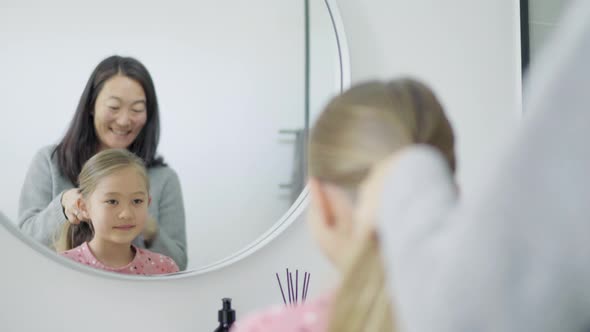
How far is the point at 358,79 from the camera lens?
157cm

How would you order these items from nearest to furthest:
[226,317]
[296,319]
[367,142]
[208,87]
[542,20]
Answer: [367,142] → [296,319] → [226,317] → [208,87] → [542,20]

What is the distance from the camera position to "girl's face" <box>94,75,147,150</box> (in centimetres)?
139

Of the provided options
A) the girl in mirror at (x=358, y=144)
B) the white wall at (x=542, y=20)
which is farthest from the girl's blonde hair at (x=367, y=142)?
the white wall at (x=542, y=20)

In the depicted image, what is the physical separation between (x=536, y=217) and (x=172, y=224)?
3.93ft

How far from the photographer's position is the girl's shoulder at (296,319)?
21.6 inches

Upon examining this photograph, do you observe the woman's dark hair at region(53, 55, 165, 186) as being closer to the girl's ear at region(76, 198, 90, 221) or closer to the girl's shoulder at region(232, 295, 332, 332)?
the girl's ear at region(76, 198, 90, 221)

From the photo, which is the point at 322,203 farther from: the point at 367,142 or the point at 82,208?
the point at 82,208

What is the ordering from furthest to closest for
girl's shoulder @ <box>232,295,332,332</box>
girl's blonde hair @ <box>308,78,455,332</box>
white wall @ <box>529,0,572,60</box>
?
1. white wall @ <box>529,0,572,60</box>
2. girl's shoulder @ <box>232,295,332,332</box>
3. girl's blonde hair @ <box>308,78,455,332</box>

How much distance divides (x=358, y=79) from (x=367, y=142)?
1134 mm

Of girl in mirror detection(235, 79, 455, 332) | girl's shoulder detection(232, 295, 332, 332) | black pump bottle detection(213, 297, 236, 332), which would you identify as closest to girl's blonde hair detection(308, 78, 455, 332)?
girl in mirror detection(235, 79, 455, 332)

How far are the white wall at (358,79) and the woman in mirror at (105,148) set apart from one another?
71 mm

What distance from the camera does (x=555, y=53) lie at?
0.28m

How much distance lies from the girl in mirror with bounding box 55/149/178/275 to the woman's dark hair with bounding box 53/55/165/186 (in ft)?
0.06

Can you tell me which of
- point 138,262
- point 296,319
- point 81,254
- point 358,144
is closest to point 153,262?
point 138,262
